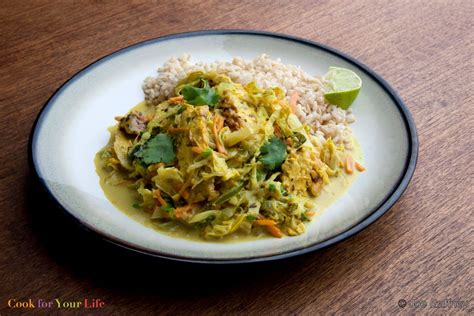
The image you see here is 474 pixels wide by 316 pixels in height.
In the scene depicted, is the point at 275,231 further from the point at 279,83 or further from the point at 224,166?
the point at 279,83

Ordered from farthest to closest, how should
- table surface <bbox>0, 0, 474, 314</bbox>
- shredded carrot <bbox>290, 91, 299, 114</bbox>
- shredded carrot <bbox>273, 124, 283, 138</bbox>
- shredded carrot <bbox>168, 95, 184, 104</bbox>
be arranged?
shredded carrot <bbox>290, 91, 299, 114</bbox>, shredded carrot <bbox>168, 95, 184, 104</bbox>, shredded carrot <bbox>273, 124, 283, 138</bbox>, table surface <bbox>0, 0, 474, 314</bbox>

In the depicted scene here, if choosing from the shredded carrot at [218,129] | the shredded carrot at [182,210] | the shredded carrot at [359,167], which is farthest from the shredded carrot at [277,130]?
the shredded carrot at [182,210]

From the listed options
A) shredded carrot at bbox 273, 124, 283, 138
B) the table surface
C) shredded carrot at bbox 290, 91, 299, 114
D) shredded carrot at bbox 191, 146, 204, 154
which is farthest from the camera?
shredded carrot at bbox 290, 91, 299, 114

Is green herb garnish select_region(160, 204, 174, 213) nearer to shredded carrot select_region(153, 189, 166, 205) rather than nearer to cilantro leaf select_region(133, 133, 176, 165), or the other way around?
shredded carrot select_region(153, 189, 166, 205)

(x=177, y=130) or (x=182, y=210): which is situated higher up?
(x=177, y=130)

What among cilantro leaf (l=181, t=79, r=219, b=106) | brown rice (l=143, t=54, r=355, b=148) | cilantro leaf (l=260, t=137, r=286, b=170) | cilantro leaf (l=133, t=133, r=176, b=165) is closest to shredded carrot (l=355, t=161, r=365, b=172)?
brown rice (l=143, t=54, r=355, b=148)

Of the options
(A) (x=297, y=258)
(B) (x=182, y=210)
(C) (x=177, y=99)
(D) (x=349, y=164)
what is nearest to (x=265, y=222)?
(A) (x=297, y=258)

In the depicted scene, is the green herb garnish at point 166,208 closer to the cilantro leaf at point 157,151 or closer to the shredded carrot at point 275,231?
the cilantro leaf at point 157,151
